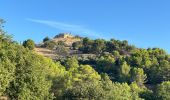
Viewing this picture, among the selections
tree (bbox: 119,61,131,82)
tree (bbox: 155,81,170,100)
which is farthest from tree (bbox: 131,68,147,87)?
tree (bbox: 155,81,170,100)

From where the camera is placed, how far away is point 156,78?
164m

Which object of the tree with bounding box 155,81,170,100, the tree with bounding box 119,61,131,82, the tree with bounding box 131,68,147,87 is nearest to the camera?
the tree with bounding box 155,81,170,100

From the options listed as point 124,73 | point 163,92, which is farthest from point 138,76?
point 163,92

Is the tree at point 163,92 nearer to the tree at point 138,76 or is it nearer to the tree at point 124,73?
the tree at point 138,76

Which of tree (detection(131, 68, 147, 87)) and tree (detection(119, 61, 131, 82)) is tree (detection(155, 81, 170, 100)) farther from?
tree (detection(119, 61, 131, 82))

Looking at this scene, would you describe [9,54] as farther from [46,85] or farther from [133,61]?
[133,61]

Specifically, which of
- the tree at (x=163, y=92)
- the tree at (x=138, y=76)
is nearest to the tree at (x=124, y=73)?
the tree at (x=138, y=76)

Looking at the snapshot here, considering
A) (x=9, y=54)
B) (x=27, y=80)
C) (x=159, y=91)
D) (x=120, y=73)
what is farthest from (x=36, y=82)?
(x=120, y=73)

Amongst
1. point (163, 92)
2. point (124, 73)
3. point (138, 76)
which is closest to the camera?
point (163, 92)

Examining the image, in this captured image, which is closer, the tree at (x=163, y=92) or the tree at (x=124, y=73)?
the tree at (x=163, y=92)

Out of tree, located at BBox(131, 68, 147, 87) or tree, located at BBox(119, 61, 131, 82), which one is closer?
tree, located at BBox(131, 68, 147, 87)

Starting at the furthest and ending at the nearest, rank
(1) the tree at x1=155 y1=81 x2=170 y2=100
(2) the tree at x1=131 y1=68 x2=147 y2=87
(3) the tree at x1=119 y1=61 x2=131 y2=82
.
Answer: (3) the tree at x1=119 y1=61 x2=131 y2=82 < (2) the tree at x1=131 y1=68 x2=147 y2=87 < (1) the tree at x1=155 y1=81 x2=170 y2=100

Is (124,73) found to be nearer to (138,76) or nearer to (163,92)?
(138,76)

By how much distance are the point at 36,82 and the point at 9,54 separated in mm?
6607
